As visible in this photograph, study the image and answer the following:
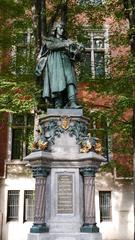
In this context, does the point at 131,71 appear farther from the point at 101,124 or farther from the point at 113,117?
the point at 101,124

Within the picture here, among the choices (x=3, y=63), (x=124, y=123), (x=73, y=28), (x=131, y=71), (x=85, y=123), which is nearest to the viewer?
(x=85, y=123)

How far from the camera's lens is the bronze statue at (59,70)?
380 inches

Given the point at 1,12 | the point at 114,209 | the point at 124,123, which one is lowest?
the point at 114,209

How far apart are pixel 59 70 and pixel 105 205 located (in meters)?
12.9

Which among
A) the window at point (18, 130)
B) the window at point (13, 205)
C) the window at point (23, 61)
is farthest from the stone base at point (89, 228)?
the window at point (18, 130)

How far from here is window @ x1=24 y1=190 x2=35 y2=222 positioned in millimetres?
20797

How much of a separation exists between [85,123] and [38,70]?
73.8 inches

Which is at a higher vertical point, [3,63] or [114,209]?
[3,63]

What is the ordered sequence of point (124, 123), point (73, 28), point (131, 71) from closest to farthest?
point (131, 71), point (124, 123), point (73, 28)

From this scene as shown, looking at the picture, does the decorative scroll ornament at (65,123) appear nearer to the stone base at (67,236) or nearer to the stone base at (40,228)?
the stone base at (40,228)

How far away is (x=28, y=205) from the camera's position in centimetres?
2097

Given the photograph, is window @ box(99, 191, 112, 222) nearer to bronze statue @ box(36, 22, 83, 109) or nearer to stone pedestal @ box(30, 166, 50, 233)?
bronze statue @ box(36, 22, 83, 109)

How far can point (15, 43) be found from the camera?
715 inches

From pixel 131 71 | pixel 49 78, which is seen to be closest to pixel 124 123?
pixel 131 71
